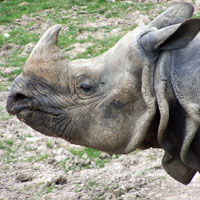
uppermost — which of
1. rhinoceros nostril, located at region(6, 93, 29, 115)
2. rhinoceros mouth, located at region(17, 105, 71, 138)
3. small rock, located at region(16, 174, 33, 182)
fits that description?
rhinoceros nostril, located at region(6, 93, 29, 115)

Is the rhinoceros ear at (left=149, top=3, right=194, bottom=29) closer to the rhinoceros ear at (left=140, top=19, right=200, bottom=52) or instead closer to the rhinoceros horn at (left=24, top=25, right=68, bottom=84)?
the rhinoceros ear at (left=140, top=19, right=200, bottom=52)

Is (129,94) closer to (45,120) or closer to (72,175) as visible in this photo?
(45,120)

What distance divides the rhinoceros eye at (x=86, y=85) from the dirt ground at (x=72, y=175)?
5.12ft

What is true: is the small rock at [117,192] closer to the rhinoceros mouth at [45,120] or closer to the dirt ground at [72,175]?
the dirt ground at [72,175]

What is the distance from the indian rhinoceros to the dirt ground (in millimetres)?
1318

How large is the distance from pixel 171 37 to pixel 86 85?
1.94 feet

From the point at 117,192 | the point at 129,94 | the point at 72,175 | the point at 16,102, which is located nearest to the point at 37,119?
the point at 16,102

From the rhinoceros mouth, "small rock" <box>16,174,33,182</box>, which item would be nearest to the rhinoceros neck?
the rhinoceros mouth

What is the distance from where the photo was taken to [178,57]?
296cm

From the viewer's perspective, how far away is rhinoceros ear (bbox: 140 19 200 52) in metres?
2.86

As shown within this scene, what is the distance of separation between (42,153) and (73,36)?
13.0 ft

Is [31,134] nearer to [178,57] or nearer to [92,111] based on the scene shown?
[92,111]

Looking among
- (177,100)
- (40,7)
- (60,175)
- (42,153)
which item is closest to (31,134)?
(42,153)

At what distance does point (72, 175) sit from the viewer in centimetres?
502
